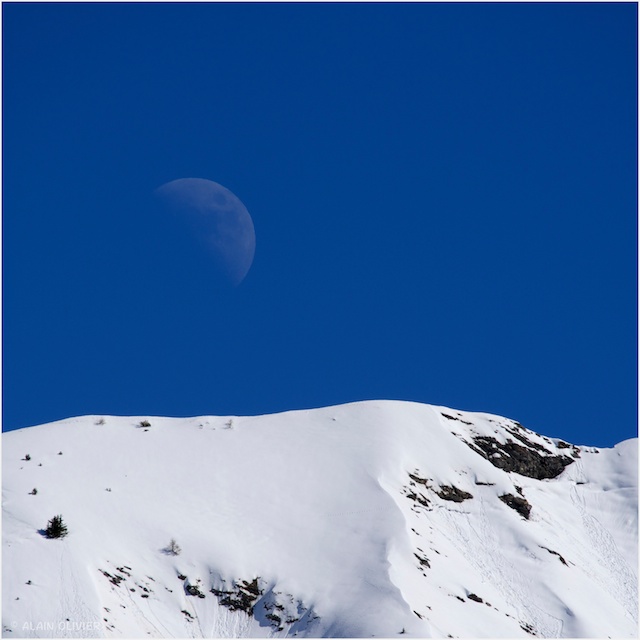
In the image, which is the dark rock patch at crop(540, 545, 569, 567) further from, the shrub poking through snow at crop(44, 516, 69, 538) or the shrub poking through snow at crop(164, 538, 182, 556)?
the shrub poking through snow at crop(44, 516, 69, 538)

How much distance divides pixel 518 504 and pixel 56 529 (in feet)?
97.6

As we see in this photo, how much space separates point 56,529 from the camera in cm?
4378

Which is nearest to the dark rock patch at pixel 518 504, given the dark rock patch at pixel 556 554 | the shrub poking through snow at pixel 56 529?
the dark rock patch at pixel 556 554

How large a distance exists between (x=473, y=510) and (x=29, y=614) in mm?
28760

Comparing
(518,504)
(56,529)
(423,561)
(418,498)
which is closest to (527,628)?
(423,561)

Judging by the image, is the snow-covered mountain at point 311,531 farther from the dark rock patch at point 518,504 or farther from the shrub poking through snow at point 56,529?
the shrub poking through snow at point 56,529

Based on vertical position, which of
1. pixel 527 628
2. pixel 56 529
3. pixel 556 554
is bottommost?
pixel 56 529

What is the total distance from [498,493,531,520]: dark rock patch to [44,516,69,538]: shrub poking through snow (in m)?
28.3

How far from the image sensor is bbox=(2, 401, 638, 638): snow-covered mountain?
138ft

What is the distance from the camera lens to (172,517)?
49.6 metres

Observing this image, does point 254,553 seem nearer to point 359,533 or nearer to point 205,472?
point 359,533

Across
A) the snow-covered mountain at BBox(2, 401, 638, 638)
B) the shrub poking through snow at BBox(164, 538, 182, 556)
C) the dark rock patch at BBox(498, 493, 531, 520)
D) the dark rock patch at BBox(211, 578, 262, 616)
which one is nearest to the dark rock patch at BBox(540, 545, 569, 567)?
the snow-covered mountain at BBox(2, 401, 638, 638)

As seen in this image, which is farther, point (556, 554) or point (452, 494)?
point (452, 494)

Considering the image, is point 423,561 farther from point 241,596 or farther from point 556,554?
point 556,554
